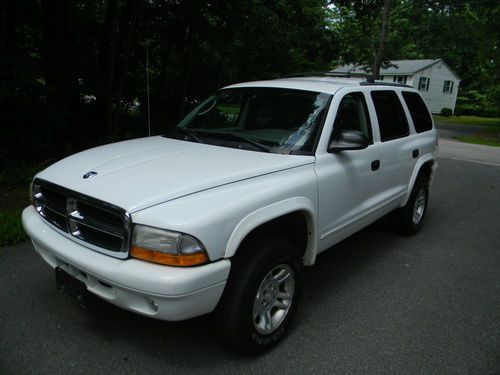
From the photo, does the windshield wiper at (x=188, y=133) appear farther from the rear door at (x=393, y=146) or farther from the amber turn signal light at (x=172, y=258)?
the rear door at (x=393, y=146)

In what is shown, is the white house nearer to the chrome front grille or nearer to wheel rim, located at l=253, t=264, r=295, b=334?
wheel rim, located at l=253, t=264, r=295, b=334

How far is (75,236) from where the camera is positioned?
2.68m

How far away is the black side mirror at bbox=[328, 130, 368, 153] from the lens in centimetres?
326

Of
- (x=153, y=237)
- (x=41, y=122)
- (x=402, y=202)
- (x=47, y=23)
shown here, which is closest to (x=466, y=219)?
(x=402, y=202)

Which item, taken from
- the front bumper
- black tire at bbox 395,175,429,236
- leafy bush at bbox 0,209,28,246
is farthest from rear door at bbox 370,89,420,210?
leafy bush at bbox 0,209,28,246

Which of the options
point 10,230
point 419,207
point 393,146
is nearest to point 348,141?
point 393,146

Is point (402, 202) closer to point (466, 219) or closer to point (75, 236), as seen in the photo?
point (466, 219)

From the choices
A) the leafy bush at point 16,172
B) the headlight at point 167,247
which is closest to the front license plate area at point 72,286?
the headlight at point 167,247

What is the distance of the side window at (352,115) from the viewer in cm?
355

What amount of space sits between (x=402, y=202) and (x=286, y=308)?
95.0 inches

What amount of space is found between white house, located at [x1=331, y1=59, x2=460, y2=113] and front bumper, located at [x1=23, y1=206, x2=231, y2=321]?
33.5 metres

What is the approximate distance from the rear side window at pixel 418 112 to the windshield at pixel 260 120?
1846 millimetres

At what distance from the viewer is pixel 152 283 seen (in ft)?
7.39

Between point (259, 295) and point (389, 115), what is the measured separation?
262cm
